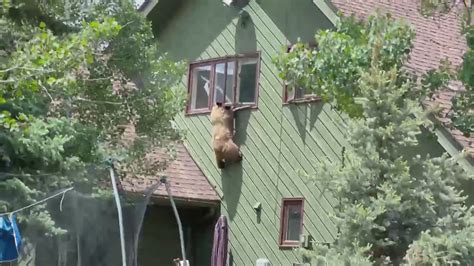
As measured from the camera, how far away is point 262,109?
1475cm

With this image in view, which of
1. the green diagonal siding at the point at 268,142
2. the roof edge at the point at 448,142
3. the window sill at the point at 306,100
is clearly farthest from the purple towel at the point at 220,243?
the roof edge at the point at 448,142

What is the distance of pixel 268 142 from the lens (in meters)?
14.6

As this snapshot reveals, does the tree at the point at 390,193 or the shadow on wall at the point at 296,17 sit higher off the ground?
the shadow on wall at the point at 296,17

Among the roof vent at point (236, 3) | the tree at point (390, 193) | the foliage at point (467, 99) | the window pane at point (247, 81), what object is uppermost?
the roof vent at point (236, 3)

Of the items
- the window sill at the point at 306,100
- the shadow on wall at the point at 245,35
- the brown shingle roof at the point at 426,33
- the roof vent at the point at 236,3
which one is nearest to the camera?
the brown shingle roof at the point at 426,33

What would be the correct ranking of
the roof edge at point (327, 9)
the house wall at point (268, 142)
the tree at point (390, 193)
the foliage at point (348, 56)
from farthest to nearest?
the house wall at point (268, 142) < the roof edge at point (327, 9) < the foliage at point (348, 56) < the tree at point (390, 193)

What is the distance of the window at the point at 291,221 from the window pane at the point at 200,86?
270 centimetres

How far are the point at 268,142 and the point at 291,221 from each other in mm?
1342

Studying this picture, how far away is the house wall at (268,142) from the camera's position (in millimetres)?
13828

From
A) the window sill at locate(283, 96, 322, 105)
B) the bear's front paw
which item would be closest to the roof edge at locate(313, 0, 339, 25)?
the window sill at locate(283, 96, 322, 105)

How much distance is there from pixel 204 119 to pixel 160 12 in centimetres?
245

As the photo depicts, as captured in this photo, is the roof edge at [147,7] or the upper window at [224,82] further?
the roof edge at [147,7]

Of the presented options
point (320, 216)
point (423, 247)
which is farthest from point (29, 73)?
point (320, 216)

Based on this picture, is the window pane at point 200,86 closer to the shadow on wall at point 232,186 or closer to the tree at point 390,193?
the shadow on wall at point 232,186
